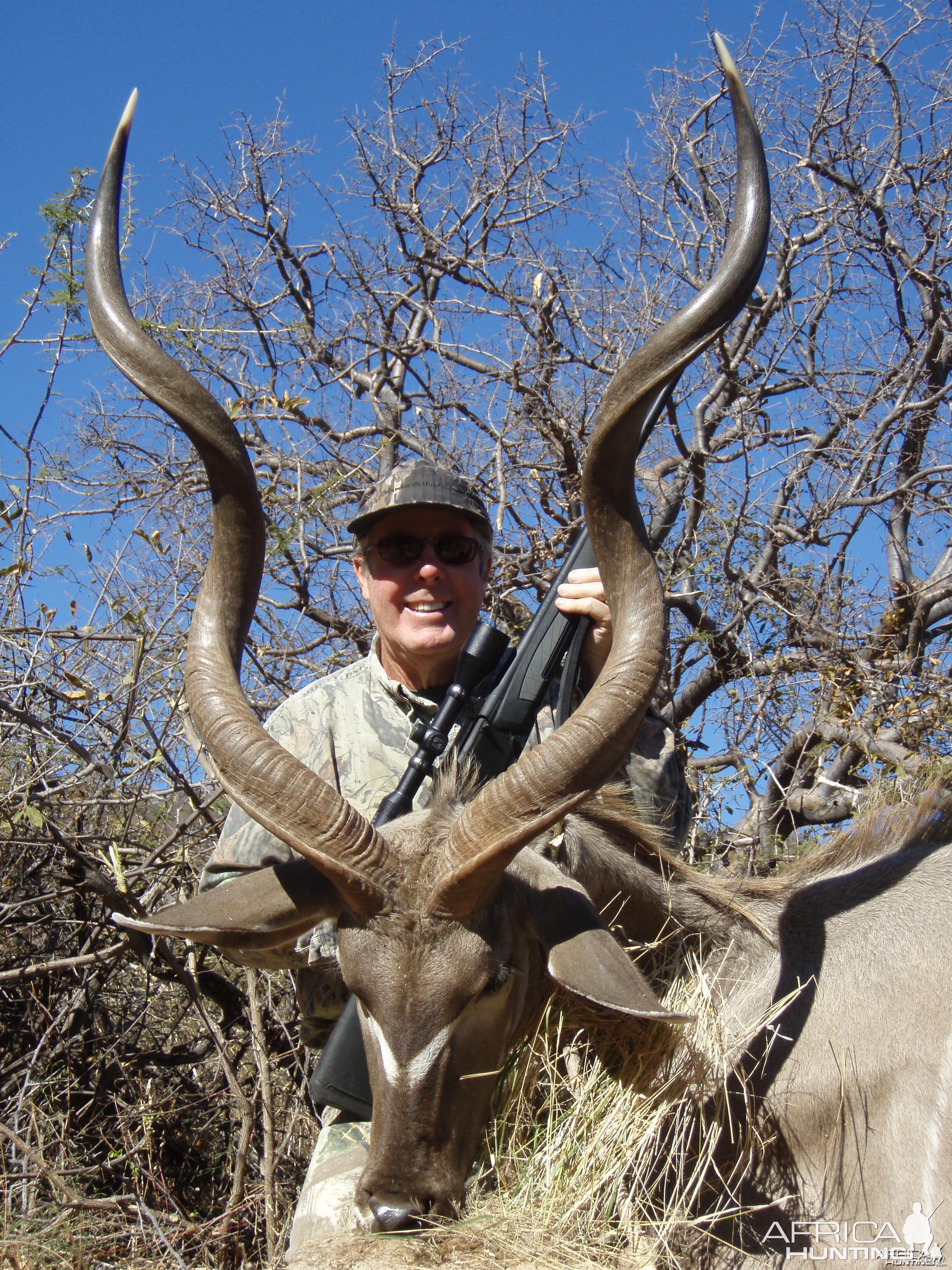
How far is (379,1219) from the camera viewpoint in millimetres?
2818

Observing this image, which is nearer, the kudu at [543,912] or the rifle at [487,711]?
the kudu at [543,912]

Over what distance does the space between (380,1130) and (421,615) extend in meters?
2.32

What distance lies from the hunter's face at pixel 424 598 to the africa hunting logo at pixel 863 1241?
2.51 metres

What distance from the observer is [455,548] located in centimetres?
491

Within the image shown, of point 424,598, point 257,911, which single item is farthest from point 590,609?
point 257,911

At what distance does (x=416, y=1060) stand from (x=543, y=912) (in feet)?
1.80

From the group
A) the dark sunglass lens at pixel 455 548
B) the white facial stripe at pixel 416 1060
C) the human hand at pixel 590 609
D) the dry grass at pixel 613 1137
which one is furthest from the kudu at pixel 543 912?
the dark sunglass lens at pixel 455 548

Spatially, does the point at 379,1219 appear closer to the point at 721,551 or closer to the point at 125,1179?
the point at 125,1179

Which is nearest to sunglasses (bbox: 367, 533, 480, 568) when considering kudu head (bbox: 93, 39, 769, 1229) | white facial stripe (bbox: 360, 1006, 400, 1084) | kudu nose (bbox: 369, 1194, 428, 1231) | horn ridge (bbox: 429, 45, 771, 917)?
kudu head (bbox: 93, 39, 769, 1229)

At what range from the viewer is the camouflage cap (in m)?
4.75

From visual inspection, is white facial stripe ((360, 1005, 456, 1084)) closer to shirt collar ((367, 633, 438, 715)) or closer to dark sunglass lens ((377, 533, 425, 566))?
shirt collar ((367, 633, 438, 715))

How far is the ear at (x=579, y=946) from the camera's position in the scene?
9.46ft

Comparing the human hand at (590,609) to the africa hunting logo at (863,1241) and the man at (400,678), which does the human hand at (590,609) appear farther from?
the africa hunting logo at (863,1241)

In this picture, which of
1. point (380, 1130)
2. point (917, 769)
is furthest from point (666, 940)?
point (917, 769)
